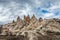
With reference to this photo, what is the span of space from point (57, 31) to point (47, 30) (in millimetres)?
2382

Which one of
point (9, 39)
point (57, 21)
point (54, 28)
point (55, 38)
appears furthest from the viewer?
point (57, 21)

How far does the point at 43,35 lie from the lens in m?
31.6

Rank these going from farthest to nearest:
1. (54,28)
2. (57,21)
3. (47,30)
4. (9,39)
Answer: (57,21) → (54,28) → (47,30) → (9,39)

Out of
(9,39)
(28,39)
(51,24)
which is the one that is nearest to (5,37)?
(9,39)

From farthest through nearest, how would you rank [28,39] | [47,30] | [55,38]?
[47,30] < [55,38] < [28,39]

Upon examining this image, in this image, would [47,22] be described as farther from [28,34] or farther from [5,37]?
[5,37]

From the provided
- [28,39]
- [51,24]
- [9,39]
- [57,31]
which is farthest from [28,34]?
[51,24]

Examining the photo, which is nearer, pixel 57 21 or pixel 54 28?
pixel 54 28

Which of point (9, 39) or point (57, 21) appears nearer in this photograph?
point (9, 39)

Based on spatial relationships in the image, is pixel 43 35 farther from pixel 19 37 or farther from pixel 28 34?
pixel 19 37

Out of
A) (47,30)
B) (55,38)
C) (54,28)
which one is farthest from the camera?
(54,28)

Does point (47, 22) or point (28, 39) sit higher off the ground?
point (47, 22)

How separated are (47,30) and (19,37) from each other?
24.4ft

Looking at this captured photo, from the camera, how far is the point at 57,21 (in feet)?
131
